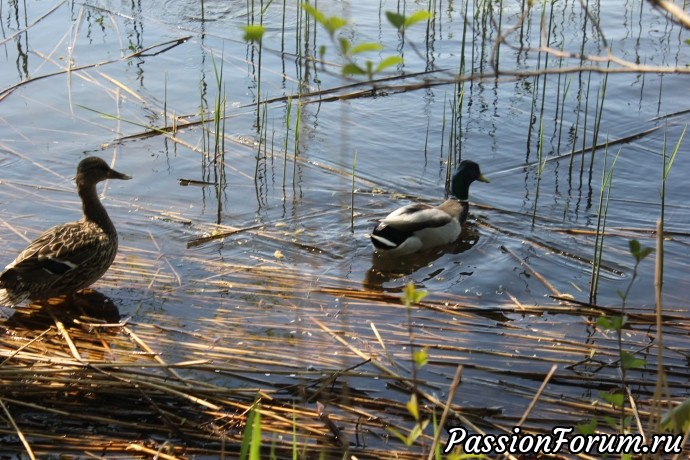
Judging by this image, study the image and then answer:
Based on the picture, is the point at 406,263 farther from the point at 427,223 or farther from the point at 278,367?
the point at 278,367

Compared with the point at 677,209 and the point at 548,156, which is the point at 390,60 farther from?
the point at 548,156

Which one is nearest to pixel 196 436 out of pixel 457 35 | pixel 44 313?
pixel 44 313

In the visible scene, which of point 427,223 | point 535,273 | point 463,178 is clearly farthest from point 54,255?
point 463,178

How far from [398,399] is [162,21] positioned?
8364mm

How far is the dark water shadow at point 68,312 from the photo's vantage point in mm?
5266

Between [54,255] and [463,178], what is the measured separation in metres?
3.43

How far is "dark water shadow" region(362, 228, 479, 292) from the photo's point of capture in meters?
6.27

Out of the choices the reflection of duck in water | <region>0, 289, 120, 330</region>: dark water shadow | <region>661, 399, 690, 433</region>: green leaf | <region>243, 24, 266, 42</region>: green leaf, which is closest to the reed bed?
<region>0, 289, 120, 330</region>: dark water shadow

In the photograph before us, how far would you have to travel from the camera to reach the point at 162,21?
1155 cm

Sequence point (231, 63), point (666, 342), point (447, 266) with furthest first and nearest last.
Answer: point (231, 63) < point (447, 266) < point (666, 342)

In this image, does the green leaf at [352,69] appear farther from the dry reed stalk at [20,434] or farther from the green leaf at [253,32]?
the dry reed stalk at [20,434]

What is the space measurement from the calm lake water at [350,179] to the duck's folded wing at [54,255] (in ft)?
1.25

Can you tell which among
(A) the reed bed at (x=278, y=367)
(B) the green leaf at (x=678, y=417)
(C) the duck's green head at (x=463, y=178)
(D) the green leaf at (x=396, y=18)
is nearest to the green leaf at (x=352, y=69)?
(D) the green leaf at (x=396, y=18)

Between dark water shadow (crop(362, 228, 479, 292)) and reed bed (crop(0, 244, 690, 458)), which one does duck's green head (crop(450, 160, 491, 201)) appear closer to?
dark water shadow (crop(362, 228, 479, 292))
